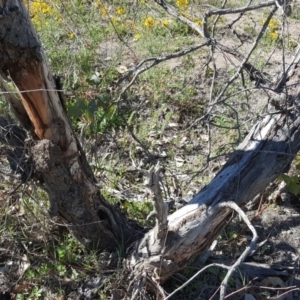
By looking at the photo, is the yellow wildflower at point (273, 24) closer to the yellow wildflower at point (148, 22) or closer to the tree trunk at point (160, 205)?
the yellow wildflower at point (148, 22)

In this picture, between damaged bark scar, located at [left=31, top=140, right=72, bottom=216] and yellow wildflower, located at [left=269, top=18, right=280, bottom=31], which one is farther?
yellow wildflower, located at [left=269, top=18, right=280, bottom=31]

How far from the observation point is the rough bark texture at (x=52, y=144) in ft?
7.36

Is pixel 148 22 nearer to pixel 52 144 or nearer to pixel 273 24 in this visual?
pixel 273 24

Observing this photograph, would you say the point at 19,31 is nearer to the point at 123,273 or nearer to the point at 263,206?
the point at 123,273

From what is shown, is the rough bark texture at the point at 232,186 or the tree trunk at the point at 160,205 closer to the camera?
the tree trunk at the point at 160,205

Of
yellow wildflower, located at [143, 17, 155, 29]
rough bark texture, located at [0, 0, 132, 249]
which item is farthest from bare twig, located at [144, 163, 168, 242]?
yellow wildflower, located at [143, 17, 155, 29]

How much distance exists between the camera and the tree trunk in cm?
259

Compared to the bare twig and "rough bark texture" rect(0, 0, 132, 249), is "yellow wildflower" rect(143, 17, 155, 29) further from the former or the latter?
the bare twig

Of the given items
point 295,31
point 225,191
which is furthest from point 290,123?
point 295,31

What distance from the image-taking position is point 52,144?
2.58 metres

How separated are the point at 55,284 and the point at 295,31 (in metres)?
4.31

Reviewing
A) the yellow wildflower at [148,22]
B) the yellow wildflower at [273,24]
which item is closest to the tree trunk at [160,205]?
the yellow wildflower at [148,22]

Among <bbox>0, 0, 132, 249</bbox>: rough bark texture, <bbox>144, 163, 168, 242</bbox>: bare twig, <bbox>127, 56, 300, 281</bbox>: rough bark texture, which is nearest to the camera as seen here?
<bbox>0, 0, 132, 249</bbox>: rough bark texture

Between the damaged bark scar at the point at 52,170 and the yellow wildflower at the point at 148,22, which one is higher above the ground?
the yellow wildflower at the point at 148,22
